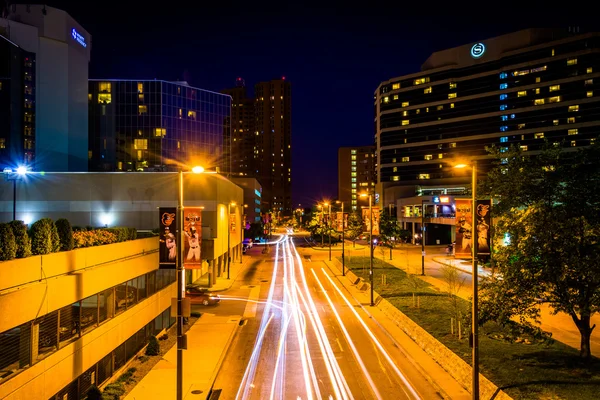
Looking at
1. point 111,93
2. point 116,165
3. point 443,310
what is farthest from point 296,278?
point 111,93

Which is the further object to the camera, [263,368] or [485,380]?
[263,368]

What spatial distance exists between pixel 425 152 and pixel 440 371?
108 meters

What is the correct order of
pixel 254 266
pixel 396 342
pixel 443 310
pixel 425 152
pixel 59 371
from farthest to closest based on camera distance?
pixel 425 152, pixel 254 266, pixel 443 310, pixel 396 342, pixel 59 371

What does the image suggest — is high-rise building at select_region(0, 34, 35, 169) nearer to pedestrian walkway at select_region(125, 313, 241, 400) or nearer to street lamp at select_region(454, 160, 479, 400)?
pedestrian walkway at select_region(125, 313, 241, 400)

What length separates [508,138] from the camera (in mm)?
110938

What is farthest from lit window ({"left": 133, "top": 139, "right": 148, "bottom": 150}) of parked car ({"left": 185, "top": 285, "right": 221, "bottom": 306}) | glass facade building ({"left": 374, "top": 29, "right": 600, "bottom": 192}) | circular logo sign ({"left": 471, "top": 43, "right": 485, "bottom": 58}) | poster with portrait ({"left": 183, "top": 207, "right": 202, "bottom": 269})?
circular logo sign ({"left": 471, "top": 43, "right": 485, "bottom": 58})

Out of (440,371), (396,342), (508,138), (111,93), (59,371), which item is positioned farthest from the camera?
(508,138)

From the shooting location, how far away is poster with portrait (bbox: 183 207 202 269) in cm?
1908

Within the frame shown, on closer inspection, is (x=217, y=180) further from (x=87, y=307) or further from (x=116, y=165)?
(x=116, y=165)

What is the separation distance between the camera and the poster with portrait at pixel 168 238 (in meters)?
16.4

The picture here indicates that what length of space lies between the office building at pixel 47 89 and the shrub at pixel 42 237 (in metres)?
66.5

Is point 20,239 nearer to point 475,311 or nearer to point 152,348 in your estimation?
point 152,348

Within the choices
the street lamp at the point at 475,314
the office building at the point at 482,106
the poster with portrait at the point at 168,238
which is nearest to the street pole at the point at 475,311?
the street lamp at the point at 475,314

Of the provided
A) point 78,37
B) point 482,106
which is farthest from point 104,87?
point 482,106
